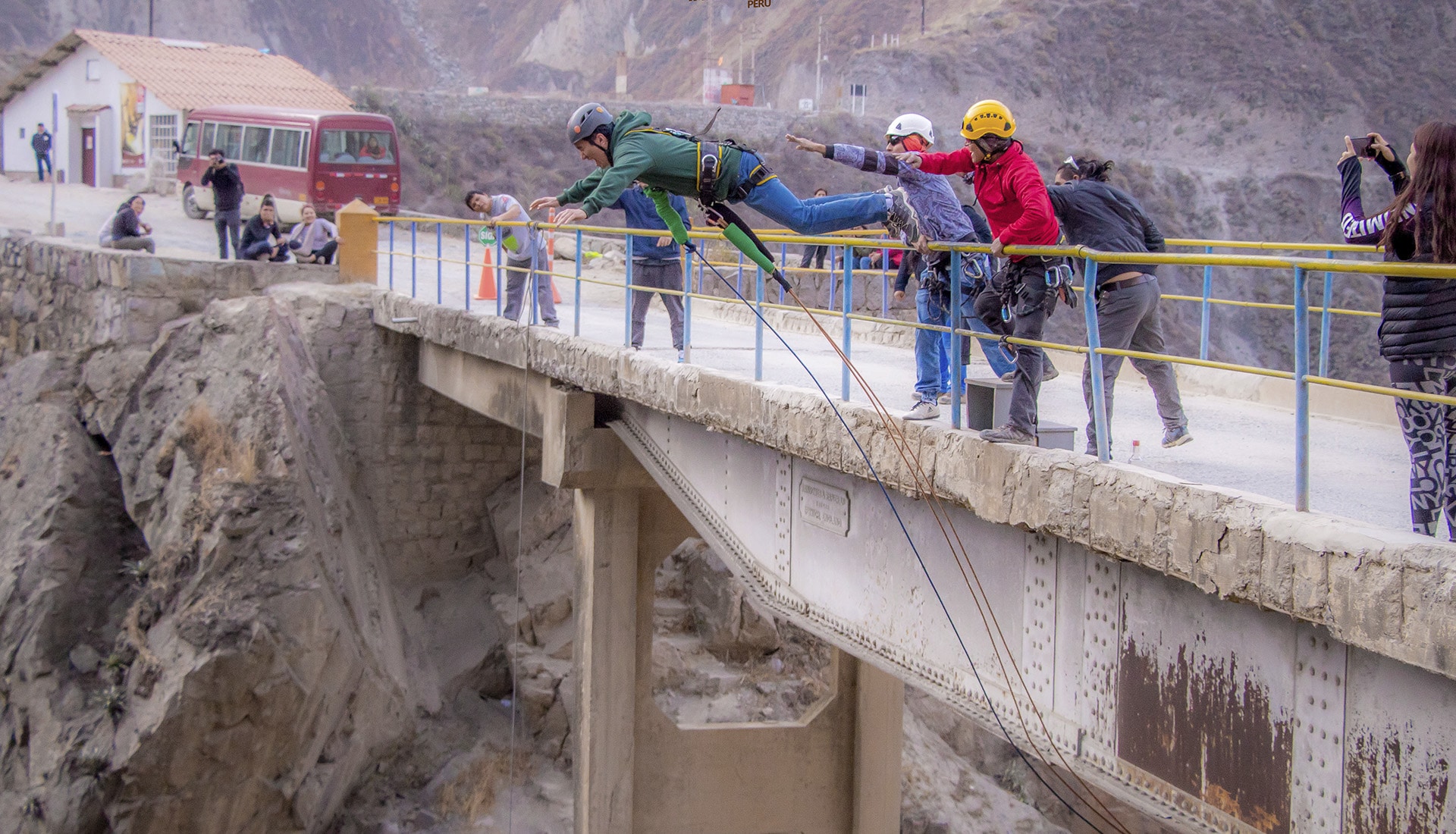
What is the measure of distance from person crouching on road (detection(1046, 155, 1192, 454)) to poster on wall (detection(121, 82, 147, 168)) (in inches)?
1257

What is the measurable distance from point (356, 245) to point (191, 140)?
43.6ft

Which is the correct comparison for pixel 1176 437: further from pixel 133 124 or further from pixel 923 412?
pixel 133 124

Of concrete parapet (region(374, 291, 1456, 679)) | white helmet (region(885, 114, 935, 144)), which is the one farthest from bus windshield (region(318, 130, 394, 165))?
white helmet (region(885, 114, 935, 144))

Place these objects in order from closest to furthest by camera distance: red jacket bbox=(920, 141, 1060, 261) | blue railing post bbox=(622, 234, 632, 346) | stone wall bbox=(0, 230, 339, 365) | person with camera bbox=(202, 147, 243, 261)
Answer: red jacket bbox=(920, 141, 1060, 261) < blue railing post bbox=(622, 234, 632, 346) < stone wall bbox=(0, 230, 339, 365) < person with camera bbox=(202, 147, 243, 261)

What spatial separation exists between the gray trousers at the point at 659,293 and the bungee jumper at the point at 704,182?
8.37 feet

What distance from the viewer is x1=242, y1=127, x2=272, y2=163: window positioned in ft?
77.6

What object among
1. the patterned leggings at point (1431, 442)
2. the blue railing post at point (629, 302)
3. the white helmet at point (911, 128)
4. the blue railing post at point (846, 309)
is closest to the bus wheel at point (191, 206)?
the blue railing post at point (629, 302)

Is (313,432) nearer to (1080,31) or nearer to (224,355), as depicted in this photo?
(224,355)

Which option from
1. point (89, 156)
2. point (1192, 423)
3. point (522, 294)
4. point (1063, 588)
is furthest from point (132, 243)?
point (89, 156)

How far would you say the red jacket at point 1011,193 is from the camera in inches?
204

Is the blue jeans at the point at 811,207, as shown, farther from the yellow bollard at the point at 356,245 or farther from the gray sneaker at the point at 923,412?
the yellow bollard at the point at 356,245

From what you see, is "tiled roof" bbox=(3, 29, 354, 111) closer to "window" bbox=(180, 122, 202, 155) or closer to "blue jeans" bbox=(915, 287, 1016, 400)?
"window" bbox=(180, 122, 202, 155)

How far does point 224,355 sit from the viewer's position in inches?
510

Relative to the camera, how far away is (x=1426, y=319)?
13.6 feet
